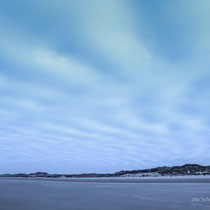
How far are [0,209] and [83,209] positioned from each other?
6.70m

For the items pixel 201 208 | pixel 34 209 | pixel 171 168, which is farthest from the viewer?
→ pixel 171 168

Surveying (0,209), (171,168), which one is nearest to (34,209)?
(0,209)

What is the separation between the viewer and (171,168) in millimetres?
147375

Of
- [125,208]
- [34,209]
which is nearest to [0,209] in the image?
[34,209]

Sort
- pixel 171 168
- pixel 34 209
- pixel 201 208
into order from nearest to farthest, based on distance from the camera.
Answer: pixel 201 208, pixel 34 209, pixel 171 168

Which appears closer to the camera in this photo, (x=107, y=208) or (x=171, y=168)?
(x=107, y=208)

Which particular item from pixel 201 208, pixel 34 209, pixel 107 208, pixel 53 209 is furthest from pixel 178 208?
pixel 34 209

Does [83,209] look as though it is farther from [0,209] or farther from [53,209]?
[0,209]

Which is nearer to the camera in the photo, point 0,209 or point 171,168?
point 0,209

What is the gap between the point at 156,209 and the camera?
18297 mm

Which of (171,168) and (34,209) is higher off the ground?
(171,168)

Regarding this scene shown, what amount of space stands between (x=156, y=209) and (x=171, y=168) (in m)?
138

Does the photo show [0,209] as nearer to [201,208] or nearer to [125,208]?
[125,208]

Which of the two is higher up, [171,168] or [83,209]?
[171,168]
